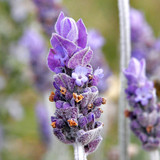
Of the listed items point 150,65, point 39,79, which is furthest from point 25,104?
point 150,65

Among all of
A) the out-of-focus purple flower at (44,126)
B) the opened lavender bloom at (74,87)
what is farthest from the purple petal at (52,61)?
the out-of-focus purple flower at (44,126)

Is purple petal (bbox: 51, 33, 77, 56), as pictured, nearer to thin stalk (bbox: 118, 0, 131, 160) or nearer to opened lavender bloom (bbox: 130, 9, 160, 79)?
thin stalk (bbox: 118, 0, 131, 160)

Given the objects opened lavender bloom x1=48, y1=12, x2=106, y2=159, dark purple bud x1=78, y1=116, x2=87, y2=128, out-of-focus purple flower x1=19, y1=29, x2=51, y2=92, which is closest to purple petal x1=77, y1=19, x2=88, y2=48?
opened lavender bloom x1=48, y1=12, x2=106, y2=159

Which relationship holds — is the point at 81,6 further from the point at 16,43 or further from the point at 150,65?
the point at 150,65

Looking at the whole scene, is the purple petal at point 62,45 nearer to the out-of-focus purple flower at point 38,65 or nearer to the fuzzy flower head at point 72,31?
the fuzzy flower head at point 72,31

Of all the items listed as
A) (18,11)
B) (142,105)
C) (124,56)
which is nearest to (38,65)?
(18,11)
